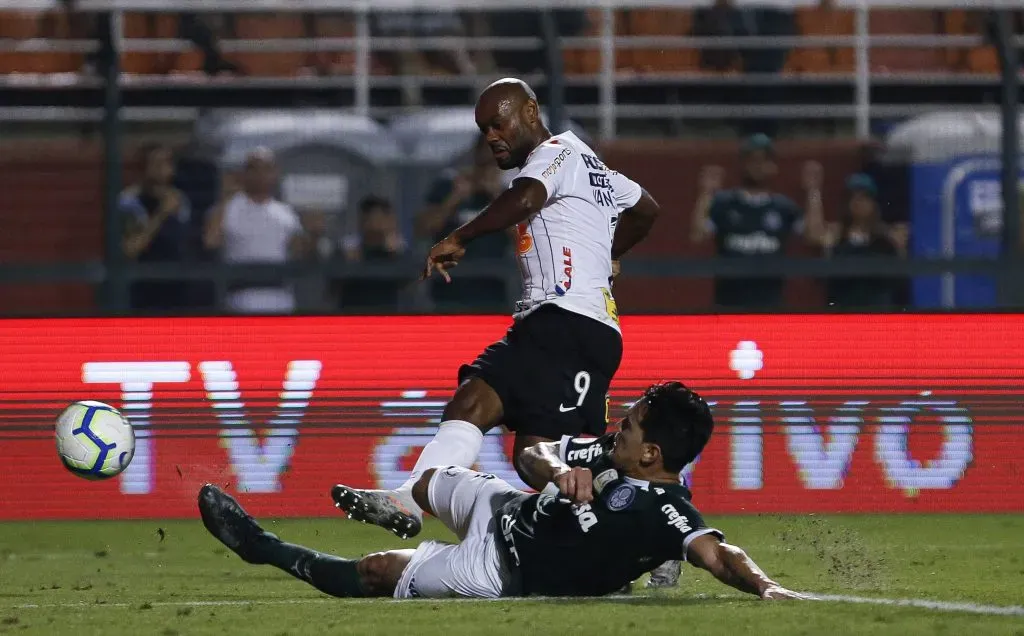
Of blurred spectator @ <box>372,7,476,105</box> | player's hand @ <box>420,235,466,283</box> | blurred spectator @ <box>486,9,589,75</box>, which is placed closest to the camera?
player's hand @ <box>420,235,466,283</box>

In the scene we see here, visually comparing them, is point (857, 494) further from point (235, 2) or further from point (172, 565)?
point (235, 2)

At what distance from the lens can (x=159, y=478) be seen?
A: 35.2 feet

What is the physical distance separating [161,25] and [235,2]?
0.65m

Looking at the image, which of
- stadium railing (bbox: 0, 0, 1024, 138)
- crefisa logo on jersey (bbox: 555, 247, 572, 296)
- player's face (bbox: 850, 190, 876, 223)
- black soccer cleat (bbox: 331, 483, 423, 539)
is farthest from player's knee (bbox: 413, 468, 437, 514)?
stadium railing (bbox: 0, 0, 1024, 138)

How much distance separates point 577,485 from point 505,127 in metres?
1.89

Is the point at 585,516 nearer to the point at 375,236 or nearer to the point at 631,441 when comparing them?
the point at 631,441

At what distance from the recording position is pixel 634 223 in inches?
301

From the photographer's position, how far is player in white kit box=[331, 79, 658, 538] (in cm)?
691

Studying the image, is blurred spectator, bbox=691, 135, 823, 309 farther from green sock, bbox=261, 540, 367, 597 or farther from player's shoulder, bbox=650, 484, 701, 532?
player's shoulder, bbox=650, 484, 701, 532

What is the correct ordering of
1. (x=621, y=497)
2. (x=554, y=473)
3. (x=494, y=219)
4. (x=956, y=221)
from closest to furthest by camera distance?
(x=621, y=497)
(x=554, y=473)
(x=494, y=219)
(x=956, y=221)

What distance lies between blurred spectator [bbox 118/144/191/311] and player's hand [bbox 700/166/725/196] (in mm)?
3752

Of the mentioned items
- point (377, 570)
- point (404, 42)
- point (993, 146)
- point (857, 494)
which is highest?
point (404, 42)

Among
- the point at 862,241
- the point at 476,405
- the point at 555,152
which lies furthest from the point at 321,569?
the point at 862,241

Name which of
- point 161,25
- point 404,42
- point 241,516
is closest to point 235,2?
point 161,25
